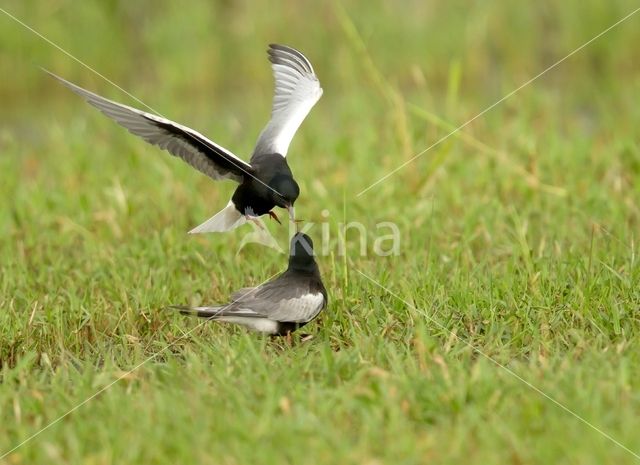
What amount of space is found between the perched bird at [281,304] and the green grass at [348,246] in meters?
0.13

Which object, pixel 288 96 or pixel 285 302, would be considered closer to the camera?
pixel 285 302

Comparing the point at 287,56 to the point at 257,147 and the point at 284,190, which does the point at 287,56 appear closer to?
the point at 257,147

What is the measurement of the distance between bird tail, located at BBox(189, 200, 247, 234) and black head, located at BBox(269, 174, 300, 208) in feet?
1.18

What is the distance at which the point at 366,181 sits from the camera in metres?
6.21

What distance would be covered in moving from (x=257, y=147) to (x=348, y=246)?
84cm

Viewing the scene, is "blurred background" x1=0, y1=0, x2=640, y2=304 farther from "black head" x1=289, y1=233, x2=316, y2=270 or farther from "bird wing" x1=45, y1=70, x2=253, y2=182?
"bird wing" x1=45, y1=70, x2=253, y2=182

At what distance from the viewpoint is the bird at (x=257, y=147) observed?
386 cm

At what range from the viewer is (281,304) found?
3.89m

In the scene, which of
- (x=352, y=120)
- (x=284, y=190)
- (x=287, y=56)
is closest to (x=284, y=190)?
(x=284, y=190)

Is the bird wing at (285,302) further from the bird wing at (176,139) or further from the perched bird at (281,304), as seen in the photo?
the bird wing at (176,139)

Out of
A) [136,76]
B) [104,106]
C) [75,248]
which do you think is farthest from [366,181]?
[136,76]

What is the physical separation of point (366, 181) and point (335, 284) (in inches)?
71.0

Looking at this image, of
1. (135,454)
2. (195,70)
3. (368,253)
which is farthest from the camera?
(195,70)

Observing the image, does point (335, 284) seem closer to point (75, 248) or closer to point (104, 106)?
point (104, 106)
